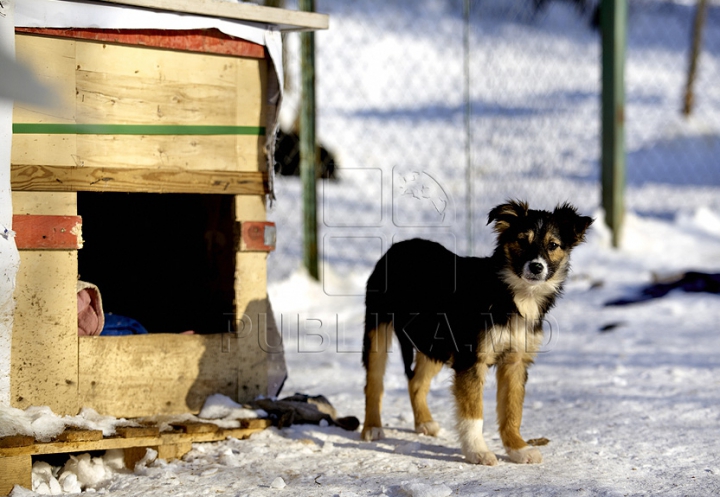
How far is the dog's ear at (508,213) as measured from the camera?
4.26 metres

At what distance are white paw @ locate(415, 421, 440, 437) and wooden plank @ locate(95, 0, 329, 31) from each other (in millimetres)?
2357

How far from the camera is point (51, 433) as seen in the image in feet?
12.6

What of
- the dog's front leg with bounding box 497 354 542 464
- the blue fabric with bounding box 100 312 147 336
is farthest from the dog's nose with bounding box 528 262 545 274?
the blue fabric with bounding box 100 312 147 336

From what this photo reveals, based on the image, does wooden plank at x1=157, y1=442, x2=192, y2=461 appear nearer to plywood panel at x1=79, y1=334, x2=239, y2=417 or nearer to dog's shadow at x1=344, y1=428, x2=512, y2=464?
plywood panel at x1=79, y1=334, x2=239, y2=417

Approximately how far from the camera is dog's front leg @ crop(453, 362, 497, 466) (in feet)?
13.1

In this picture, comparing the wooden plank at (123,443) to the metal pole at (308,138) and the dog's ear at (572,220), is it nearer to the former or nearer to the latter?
the dog's ear at (572,220)

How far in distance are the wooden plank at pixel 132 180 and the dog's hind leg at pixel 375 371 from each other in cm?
104

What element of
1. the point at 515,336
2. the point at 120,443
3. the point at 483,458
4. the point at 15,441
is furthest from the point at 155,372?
the point at 515,336

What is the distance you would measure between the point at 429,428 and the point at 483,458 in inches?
25.5

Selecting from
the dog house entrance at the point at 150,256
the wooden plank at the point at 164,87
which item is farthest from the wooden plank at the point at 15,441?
the dog house entrance at the point at 150,256

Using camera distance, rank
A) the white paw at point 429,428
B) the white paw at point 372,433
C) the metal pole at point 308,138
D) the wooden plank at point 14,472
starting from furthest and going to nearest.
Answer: the metal pole at point 308,138
the white paw at point 429,428
the white paw at point 372,433
the wooden plank at point 14,472

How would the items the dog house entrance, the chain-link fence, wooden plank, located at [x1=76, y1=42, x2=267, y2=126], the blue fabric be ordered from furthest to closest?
the chain-link fence < the dog house entrance < the blue fabric < wooden plank, located at [x1=76, y1=42, x2=267, y2=126]

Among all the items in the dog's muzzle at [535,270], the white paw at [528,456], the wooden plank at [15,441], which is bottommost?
the white paw at [528,456]

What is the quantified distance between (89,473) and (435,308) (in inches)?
73.5
